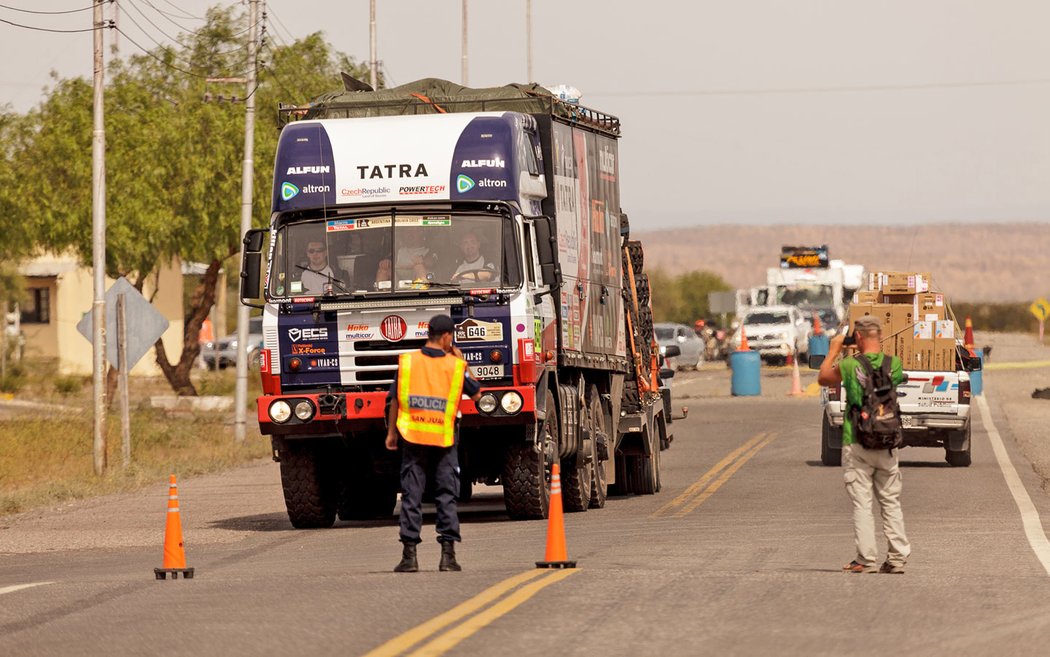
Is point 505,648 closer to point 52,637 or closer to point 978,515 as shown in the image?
A: point 52,637

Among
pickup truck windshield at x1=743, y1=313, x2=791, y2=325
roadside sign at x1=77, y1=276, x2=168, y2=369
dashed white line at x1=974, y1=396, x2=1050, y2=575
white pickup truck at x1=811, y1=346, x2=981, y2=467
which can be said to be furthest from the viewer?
pickup truck windshield at x1=743, y1=313, x2=791, y2=325

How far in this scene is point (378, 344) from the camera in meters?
16.9

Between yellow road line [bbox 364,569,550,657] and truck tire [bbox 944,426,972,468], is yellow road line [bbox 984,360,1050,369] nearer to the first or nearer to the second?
truck tire [bbox 944,426,972,468]

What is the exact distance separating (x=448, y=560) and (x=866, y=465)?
2967 millimetres

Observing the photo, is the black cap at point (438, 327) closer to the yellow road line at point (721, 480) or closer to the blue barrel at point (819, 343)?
the yellow road line at point (721, 480)

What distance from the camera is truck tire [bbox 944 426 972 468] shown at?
25109 mm

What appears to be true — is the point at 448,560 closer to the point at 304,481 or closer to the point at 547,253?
the point at 547,253

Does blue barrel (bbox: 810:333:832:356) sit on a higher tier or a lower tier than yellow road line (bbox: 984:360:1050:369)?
higher

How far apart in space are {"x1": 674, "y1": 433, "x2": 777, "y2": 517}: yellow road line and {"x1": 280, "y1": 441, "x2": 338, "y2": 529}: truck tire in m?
3.50

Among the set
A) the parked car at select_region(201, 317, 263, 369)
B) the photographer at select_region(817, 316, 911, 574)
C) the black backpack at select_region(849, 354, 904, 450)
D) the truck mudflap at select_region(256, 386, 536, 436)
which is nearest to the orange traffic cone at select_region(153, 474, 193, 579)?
the truck mudflap at select_region(256, 386, 536, 436)

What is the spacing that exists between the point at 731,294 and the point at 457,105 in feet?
165

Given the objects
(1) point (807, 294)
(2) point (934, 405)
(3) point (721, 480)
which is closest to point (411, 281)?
(3) point (721, 480)

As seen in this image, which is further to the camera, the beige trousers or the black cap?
the black cap

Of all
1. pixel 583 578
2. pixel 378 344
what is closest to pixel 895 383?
pixel 583 578
